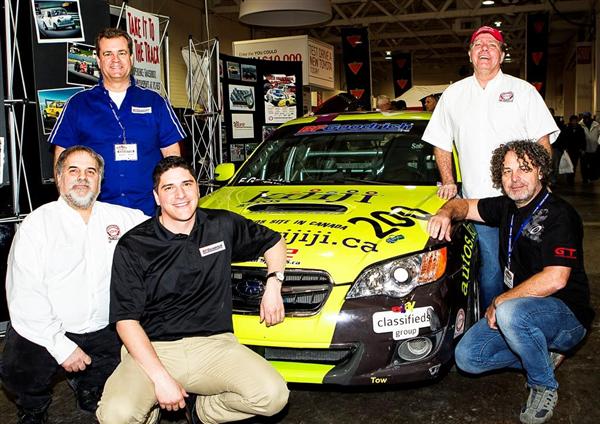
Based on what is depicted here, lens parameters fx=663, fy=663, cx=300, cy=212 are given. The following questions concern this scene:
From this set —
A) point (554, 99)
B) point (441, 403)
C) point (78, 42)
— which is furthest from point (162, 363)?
point (554, 99)

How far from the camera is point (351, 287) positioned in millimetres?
3064

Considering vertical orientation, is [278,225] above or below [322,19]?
below

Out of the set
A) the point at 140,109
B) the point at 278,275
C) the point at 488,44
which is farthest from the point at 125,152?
the point at 488,44

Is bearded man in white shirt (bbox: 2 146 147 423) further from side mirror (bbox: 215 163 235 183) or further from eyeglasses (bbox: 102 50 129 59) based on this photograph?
side mirror (bbox: 215 163 235 183)

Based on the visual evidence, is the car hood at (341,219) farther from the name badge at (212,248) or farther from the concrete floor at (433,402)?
the concrete floor at (433,402)

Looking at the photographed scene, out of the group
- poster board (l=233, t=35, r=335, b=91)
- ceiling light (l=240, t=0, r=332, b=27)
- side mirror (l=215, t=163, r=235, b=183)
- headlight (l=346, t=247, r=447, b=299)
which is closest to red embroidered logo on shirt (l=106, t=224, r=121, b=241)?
headlight (l=346, t=247, r=447, b=299)

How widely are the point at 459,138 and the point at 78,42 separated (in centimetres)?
300

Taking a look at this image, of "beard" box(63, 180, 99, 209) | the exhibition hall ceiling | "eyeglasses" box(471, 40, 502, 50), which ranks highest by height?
the exhibition hall ceiling

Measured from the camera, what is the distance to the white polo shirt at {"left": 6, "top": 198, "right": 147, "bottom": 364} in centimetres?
293

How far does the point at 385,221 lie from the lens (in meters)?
3.42

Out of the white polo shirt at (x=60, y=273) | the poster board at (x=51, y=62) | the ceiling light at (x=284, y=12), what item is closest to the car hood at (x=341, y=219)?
the white polo shirt at (x=60, y=273)

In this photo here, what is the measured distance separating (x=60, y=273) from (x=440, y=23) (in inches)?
1129

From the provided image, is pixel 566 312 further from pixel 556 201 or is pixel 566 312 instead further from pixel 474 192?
pixel 474 192

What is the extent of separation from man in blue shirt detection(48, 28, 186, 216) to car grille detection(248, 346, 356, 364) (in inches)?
48.2
